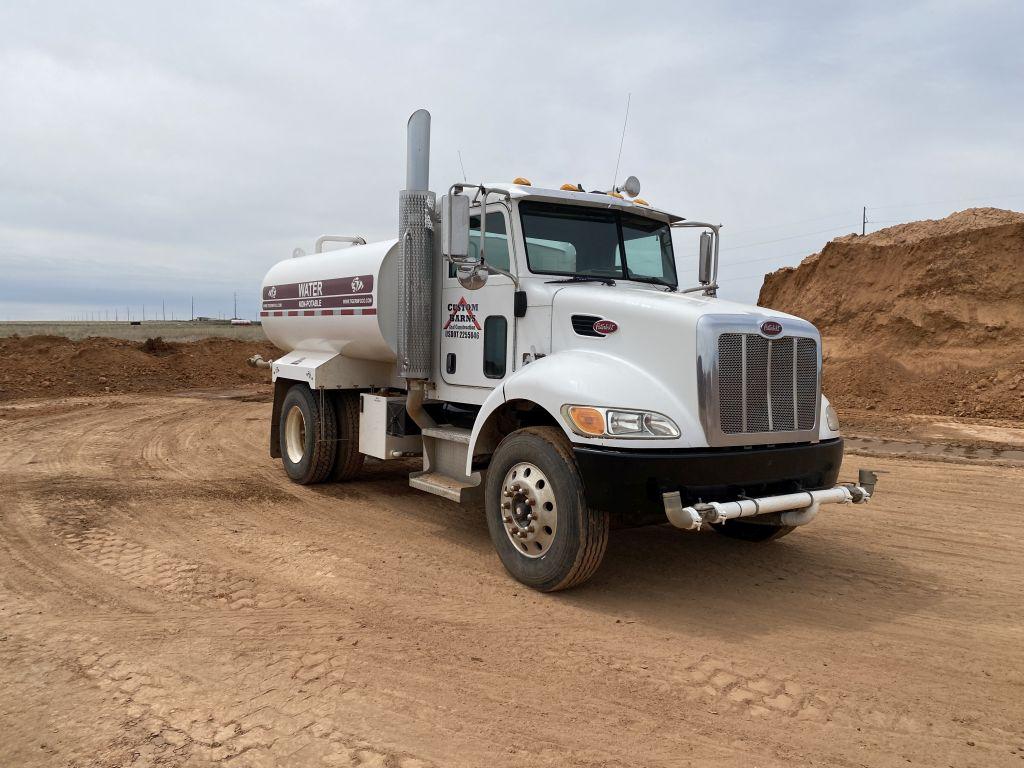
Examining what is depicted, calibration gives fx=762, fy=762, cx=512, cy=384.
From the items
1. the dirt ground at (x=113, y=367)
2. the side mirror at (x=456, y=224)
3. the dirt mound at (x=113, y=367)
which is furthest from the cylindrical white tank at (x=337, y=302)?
the dirt mound at (x=113, y=367)

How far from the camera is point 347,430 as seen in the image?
8609 millimetres

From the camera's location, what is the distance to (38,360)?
20.5m

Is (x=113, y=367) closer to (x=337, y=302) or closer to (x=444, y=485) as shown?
(x=337, y=302)

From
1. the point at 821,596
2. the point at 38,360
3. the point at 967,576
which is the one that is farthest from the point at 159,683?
the point at 38,360

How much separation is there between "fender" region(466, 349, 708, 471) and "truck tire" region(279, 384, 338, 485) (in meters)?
3.61

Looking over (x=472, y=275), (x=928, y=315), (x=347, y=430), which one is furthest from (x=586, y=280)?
(x=928, y=315)

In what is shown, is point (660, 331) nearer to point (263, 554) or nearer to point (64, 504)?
point (263, 554)

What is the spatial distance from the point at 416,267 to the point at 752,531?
3721mm

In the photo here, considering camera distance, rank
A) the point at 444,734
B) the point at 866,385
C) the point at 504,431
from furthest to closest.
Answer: the point at 866,385
the point at 504,431
the point at 444,734

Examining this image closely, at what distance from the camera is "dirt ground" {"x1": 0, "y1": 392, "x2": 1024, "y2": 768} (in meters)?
3.30

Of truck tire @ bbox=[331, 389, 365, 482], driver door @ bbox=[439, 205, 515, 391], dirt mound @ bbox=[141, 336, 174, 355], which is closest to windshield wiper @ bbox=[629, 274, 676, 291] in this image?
driver door @ bbox=[439, 205, 515, 391]

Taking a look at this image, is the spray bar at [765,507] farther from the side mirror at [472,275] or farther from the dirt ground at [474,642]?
the side mirror at [472,275]

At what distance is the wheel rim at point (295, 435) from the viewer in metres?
8.92

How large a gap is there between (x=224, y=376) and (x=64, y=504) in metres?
16.3
